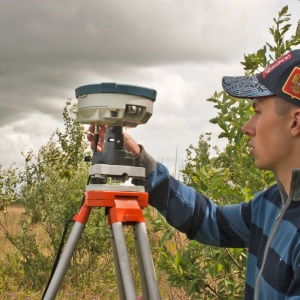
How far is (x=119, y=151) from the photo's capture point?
2.07m

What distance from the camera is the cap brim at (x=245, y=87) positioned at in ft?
6.22

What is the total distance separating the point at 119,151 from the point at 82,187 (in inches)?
150

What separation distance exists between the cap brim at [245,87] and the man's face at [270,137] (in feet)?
0.08

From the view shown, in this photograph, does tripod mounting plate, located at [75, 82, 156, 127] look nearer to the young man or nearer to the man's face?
the young man

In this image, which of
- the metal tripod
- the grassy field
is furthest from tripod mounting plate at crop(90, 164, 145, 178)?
the grassy field

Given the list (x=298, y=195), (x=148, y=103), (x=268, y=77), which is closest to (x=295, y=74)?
(x=268, y=77)

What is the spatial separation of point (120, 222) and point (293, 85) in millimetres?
774

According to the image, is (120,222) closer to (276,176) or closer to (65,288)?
(276,176)

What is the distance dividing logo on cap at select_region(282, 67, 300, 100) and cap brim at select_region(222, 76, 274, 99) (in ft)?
0.24

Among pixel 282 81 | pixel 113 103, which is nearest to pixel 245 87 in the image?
pixel 282 81

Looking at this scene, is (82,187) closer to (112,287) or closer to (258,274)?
(112,287)

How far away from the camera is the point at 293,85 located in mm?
1771

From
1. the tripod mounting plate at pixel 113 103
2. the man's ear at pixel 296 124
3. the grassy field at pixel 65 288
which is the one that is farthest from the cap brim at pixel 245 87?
the grassy field at pixel 65 288

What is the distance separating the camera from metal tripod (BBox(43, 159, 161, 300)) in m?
1.95
